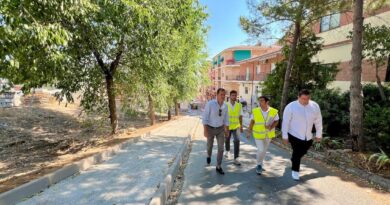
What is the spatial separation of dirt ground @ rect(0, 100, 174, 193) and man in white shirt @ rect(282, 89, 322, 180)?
5226mm

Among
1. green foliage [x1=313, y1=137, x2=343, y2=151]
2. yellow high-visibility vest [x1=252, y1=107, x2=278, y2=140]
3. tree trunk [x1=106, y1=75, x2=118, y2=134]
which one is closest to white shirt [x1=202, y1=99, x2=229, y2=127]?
yellow high-visibility vest [x1=252, y1=107, x2=278, y2=140]

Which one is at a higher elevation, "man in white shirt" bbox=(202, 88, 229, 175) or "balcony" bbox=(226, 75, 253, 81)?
"balcony" bbox=(226, 75, 253, 81)

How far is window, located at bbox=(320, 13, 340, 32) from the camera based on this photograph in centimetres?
1920

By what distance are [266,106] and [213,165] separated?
2.01 m

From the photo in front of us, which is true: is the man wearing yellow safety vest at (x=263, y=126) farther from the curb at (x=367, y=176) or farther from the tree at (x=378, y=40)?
the tree at (x=378, y=40)

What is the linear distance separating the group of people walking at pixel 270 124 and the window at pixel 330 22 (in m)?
15.2

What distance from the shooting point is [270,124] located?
659 centimetres

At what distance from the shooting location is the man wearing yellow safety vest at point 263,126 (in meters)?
6.57

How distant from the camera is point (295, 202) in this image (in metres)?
4.93

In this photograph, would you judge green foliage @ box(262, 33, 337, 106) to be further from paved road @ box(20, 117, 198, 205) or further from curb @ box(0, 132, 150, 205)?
curb @ box(0, 132, 150, 205)

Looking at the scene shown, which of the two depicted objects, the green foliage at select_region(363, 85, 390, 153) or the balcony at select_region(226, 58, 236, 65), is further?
the balcony at select_region(226, 58, 236, 65)

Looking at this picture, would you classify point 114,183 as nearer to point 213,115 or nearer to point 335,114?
point 213,115

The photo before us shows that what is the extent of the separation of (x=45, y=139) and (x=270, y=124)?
507 inches

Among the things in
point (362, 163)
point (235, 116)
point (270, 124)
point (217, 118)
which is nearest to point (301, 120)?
point (270, 124)
